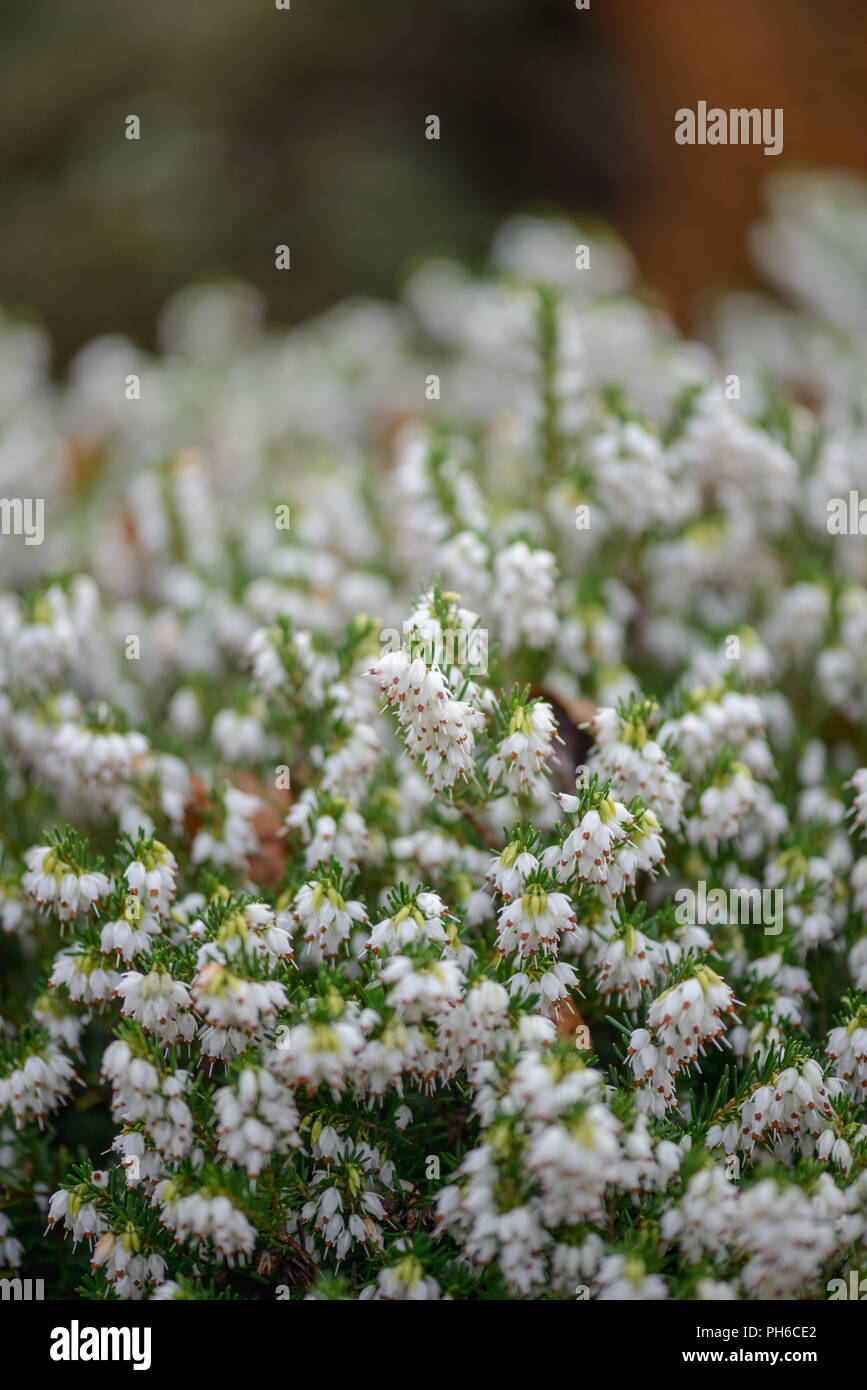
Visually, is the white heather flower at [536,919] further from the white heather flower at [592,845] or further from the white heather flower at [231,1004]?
the white heather flower at [231,1004]

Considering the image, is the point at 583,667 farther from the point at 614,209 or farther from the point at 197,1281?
the point at 614,209

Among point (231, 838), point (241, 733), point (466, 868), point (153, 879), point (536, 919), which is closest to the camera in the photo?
point (536, 919)

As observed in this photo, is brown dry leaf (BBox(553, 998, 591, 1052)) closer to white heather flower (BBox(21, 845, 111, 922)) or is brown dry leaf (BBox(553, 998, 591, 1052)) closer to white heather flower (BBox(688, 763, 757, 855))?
white heather flower (BBox(688, 763, 757, 855))

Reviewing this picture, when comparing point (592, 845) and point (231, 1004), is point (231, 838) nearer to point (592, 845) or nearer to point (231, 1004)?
point (231, 1004)

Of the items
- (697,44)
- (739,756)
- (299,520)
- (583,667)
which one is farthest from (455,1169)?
(697,44)

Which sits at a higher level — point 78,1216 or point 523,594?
point 523,594

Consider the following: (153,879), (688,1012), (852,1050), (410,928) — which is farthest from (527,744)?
(852,1050)
